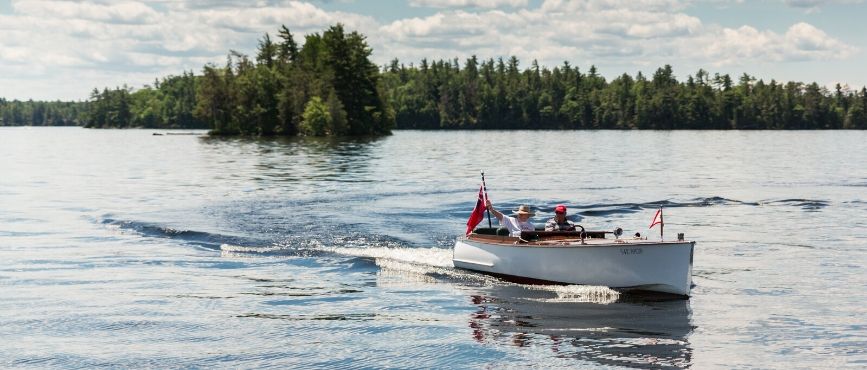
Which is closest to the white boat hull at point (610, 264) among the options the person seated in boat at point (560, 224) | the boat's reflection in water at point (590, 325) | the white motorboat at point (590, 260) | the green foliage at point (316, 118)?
the white motorboat at point (590, 260)

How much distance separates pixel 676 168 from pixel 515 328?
55170 mm

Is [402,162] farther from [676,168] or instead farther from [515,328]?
[515,328]

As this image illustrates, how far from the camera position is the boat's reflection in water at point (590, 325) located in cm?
1831

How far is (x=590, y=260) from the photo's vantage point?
23.5 m

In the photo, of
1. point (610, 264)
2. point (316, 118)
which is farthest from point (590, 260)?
point (316, 118)

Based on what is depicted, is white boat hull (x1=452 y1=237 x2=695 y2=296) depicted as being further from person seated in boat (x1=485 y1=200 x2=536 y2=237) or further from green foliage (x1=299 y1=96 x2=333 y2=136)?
green foliage (x1=299 y1=96 x2=333 y2=136)

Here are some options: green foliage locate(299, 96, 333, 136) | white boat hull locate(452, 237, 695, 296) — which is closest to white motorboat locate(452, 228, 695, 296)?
white boat hull locate(452, 237, 695, 296)

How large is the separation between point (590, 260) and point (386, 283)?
5.65 meters

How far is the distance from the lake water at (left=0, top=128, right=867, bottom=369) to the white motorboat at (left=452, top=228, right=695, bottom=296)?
438mm

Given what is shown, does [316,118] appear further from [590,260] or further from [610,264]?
[610,264]

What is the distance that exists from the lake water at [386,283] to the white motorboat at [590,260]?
1.44 feet

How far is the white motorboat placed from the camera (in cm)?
2277

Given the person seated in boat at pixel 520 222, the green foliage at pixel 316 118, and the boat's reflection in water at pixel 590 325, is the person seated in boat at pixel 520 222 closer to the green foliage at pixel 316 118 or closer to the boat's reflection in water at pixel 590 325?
the boat's reflection in water at pixel 590 325

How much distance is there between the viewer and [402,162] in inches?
3108
